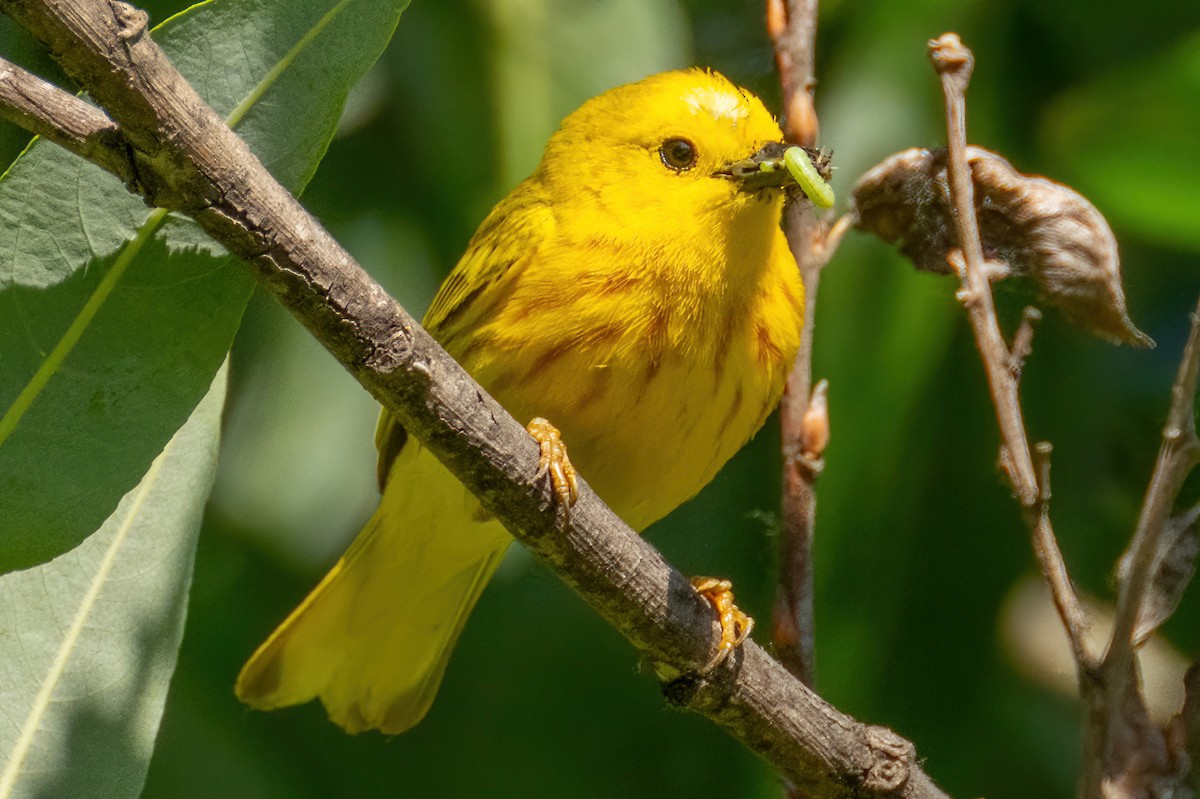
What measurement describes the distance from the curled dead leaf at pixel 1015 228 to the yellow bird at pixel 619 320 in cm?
21

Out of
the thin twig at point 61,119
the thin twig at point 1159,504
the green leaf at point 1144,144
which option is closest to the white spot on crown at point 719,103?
the green leaf at point 1144,144

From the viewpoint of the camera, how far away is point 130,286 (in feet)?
6.16

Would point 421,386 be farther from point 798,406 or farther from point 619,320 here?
point 798,406

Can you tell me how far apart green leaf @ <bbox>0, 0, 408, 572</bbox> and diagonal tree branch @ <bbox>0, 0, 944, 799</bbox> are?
0.84 ft

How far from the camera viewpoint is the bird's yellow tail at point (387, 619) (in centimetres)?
309

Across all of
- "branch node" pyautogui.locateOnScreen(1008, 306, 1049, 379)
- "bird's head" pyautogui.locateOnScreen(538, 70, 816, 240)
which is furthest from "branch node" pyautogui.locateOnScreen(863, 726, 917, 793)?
"bird's head" pyautogui.locateOnScreen(538, 70, 816, 240)

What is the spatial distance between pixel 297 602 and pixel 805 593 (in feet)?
4.96

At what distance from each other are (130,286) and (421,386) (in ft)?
1.41

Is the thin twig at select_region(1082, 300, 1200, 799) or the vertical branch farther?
the vertical branch

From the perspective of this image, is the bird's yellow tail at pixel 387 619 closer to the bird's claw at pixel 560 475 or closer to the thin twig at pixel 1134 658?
the bird's claw at pixel 560 475

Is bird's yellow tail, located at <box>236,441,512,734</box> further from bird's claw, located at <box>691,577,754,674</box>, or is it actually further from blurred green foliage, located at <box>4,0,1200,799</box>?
bird's claw, located at <box>691,577,754,674</box>

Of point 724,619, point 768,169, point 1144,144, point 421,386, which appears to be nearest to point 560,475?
point 421,386

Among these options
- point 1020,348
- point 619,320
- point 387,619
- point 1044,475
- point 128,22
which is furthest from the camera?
point 387,619

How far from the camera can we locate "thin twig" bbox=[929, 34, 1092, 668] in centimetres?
195
